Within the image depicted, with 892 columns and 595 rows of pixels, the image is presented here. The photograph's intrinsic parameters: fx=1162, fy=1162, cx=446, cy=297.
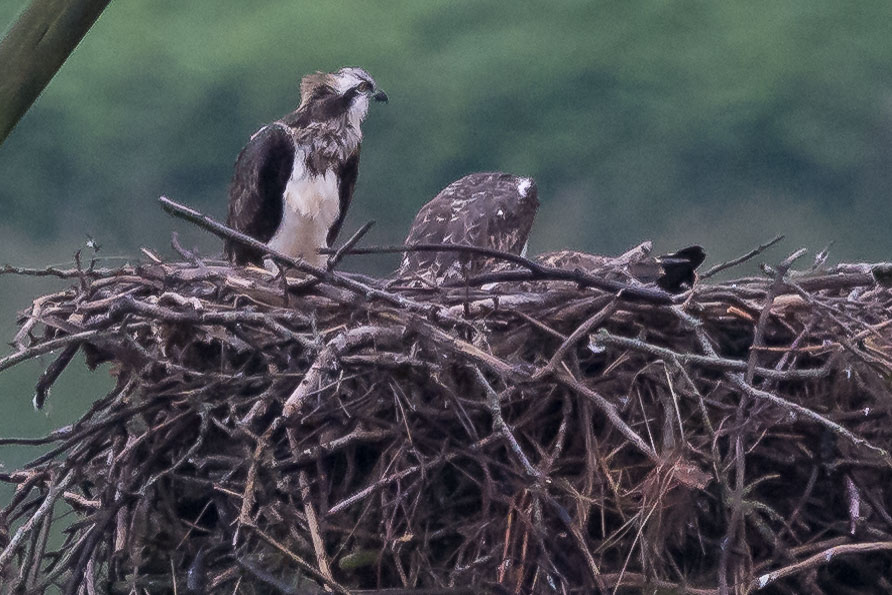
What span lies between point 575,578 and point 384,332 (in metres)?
0.58

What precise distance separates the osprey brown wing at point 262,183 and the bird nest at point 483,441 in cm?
97

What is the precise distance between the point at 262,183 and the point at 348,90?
416mm

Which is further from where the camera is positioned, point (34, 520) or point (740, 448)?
point (34, 520)

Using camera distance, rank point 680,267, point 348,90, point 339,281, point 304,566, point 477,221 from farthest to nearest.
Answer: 1. point 348,90
2. point 477,221
3. point 680,267
4. point 339,281
5. point 304,566

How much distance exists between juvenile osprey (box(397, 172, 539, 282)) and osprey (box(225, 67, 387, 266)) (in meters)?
0.27

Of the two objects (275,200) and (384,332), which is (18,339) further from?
(275,200)

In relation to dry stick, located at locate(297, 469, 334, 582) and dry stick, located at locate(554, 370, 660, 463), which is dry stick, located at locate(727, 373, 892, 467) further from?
dry stick, located at locate(297, 469, 334, 582)

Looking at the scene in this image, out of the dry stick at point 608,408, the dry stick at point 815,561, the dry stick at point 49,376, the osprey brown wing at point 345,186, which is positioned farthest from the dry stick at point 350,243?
the osprey brown wing at point 345,186

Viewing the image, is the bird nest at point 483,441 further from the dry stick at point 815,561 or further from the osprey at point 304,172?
the osprey at point 304,172

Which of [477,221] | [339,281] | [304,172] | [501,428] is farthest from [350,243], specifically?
[304,172]

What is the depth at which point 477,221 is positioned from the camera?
133 inches

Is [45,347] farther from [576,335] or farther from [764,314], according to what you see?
[764,314]

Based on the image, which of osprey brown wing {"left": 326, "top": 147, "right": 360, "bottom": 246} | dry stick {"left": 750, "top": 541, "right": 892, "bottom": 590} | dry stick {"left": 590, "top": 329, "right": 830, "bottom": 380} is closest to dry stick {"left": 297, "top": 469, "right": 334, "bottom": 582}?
dry stick {"left": 590, "top": 329, "right": 830, "bottom": 380}

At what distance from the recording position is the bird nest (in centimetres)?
212
